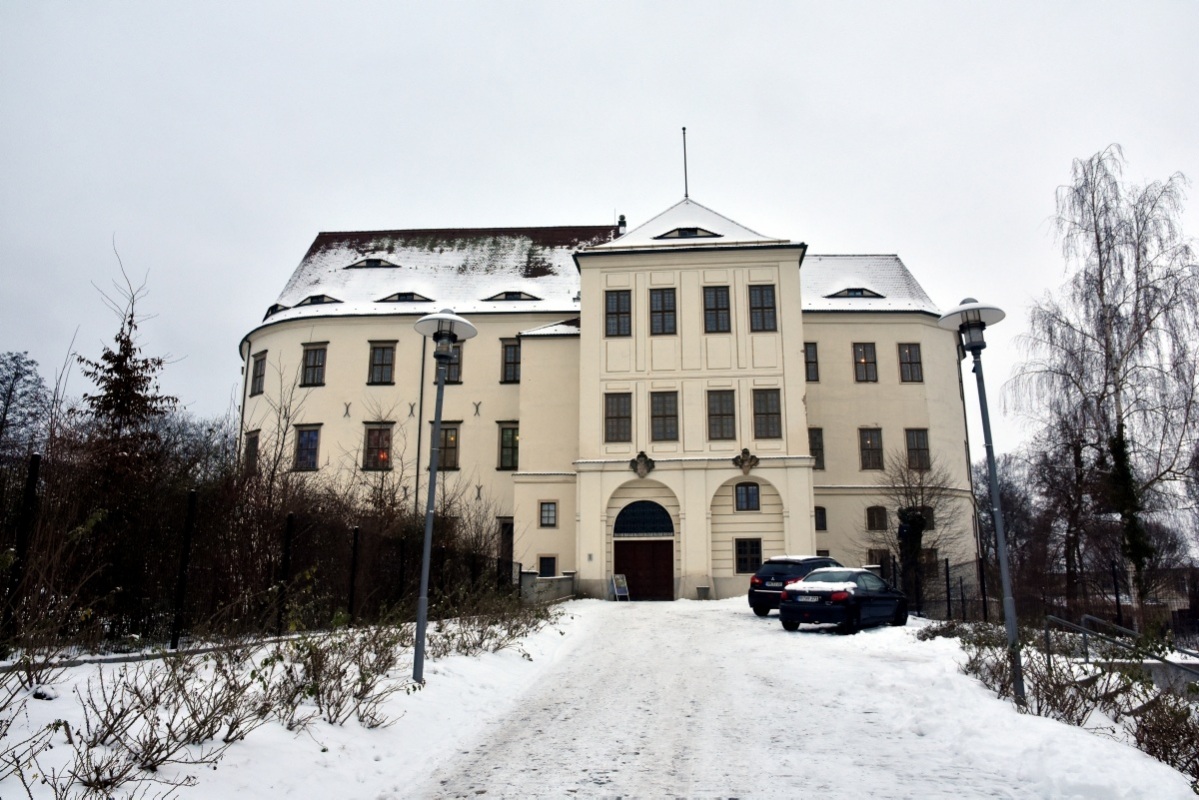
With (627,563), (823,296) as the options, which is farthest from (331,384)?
(823,296)

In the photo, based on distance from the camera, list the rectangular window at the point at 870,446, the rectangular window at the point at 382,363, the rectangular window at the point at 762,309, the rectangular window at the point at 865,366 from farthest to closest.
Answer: the rectangular window at the point at 382,363, the rectangular window at the point at 865,366, the rectangular window at the point at 870,446, the rectangular window at the point at 762,309

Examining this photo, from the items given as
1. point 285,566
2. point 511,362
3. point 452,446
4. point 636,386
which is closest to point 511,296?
→ point 511,362

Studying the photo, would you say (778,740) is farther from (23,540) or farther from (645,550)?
(645,550)

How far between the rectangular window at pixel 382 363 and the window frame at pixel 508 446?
6.27m

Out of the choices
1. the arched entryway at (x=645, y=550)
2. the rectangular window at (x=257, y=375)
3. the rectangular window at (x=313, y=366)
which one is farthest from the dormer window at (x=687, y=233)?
the rectangular window at (x=257, y=375)

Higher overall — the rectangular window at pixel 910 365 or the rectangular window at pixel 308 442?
the rectangular window at pixel 910 365

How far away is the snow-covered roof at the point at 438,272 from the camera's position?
43625 mm

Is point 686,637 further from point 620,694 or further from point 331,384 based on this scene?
point 331,384

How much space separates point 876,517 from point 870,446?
352 centimetres

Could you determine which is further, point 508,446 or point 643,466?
point 508,446

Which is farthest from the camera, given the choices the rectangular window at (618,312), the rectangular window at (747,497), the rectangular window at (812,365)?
the rectangular window at (812,365)

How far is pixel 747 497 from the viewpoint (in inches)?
1292

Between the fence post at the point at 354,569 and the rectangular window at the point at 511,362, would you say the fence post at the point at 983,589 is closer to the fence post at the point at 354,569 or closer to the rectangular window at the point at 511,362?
the fence post at the point at 354,569

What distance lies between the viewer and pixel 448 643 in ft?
42.4
